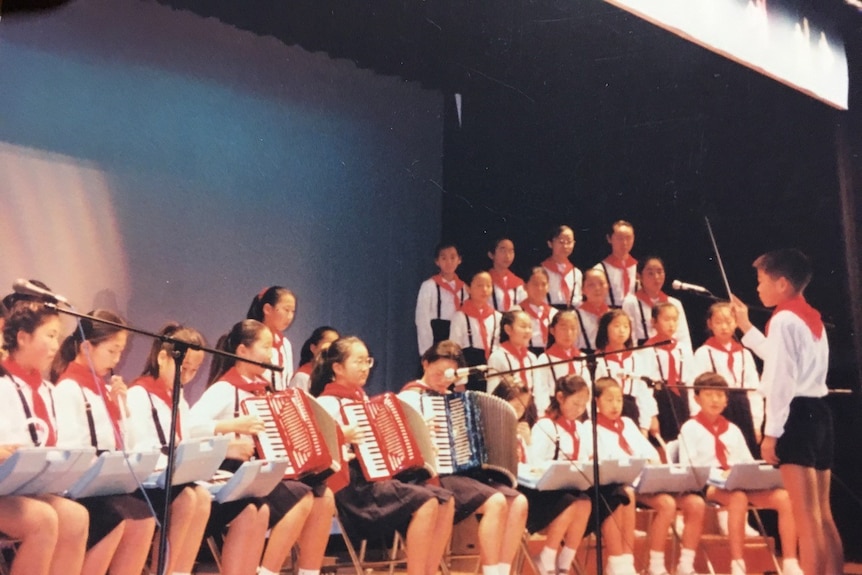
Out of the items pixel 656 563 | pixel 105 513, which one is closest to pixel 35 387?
pixel 105 513

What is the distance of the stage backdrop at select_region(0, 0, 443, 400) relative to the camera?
6.34m

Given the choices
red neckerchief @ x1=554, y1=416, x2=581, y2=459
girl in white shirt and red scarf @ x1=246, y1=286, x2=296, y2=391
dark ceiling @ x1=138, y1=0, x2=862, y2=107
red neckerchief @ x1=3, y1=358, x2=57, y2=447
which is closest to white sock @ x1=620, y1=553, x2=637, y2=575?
red neckerchief @ x1=554, y1=416, x2=581, y2=459

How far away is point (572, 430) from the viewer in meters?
5.86

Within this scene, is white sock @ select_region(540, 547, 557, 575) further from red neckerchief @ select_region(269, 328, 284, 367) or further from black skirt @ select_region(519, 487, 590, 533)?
red neckerchief @ select_region(269, 328, 284, 367)

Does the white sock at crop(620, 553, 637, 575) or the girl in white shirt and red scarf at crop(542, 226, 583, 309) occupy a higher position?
the girl in white shirt and red scarf at crop(542, 226, 583, 309)

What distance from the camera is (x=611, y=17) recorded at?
7840 mm

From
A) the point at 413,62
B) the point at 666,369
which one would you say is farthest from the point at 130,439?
the point at 413,62

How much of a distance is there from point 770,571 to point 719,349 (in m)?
1.60

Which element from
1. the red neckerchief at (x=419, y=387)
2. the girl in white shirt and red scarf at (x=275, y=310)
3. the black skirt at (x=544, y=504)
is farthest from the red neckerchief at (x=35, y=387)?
the black skirt at (x=544, y=504)

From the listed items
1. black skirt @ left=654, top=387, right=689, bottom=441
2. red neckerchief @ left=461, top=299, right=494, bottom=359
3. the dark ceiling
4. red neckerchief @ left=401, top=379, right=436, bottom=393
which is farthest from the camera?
red neckerchief @ left=461, top=299, right=494, bottom=359

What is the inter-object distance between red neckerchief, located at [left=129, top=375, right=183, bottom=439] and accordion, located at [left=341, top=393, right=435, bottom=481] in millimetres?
789

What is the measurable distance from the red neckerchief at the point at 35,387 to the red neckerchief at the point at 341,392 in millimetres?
1366

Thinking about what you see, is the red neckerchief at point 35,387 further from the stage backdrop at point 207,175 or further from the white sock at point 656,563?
the white sock at point 656,563

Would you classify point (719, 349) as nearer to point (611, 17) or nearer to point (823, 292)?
point (823, 292)
